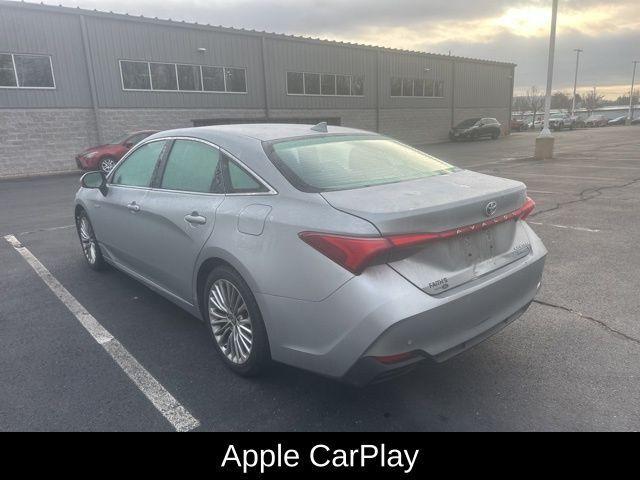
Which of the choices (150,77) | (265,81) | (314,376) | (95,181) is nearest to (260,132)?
(314,376)

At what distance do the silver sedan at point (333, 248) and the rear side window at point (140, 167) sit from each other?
219 mm

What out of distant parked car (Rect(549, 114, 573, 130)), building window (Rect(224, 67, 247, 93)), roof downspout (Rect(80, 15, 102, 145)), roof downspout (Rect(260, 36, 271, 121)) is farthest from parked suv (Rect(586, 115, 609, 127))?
roof downspout (Rect(80, 15, 102, 145))

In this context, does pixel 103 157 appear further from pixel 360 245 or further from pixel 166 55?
pixel 360 245

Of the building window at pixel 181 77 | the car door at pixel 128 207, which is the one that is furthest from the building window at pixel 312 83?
the car door at pixel 128 207

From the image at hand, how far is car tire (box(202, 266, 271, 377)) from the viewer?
2.82 meters

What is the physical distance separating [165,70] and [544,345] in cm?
2095

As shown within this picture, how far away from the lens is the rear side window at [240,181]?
9.70 ft

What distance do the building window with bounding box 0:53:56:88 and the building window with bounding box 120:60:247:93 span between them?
273 centimetres

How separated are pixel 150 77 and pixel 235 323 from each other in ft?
65.8

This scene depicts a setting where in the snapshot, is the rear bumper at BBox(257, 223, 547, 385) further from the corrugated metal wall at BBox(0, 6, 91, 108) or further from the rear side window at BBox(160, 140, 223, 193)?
the corrugated metal wall at BBox(0, 6, 91, 108)

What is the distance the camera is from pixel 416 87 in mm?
32312

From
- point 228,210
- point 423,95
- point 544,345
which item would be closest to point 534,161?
point 544,345

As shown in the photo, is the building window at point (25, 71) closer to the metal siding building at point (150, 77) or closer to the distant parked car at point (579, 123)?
the metal siding building at point (150, 77)
